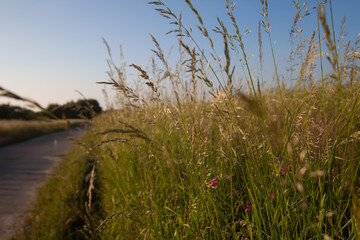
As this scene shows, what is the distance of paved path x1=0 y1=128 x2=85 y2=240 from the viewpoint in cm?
221

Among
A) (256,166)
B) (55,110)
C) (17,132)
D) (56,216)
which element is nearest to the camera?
(256,166)

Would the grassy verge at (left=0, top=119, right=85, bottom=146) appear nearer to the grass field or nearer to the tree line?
the tree line

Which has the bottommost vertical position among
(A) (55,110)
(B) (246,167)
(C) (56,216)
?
(C) (56,216)

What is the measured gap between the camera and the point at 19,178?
3.45 metres

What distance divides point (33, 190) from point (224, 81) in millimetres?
3039

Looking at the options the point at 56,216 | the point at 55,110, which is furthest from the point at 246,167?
the point at 56,216

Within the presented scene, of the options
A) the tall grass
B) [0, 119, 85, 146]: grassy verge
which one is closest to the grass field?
the tall grass

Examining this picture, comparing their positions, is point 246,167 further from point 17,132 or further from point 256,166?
point 17,132

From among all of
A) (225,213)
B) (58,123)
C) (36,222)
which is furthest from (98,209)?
(58,123)

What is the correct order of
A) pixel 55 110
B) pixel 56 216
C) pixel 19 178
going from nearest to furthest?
pixel 55 110
pixel 56 216
pixel 19 178

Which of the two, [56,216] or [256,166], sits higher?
[256,166]

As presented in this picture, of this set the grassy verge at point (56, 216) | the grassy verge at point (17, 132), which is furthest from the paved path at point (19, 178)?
the grassy verge at point (17, 132)

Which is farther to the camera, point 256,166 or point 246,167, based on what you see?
point 246,167

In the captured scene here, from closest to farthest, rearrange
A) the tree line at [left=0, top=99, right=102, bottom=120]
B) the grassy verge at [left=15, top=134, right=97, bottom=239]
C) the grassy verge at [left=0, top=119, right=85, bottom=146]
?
the tree line at [left=0, top=99, right=102, bottom=120] → the grassy verge at [left=15, top=134, right=97, bottom=239] → the grassy verge at [left=0, top=119, right=85, bottom=146]
